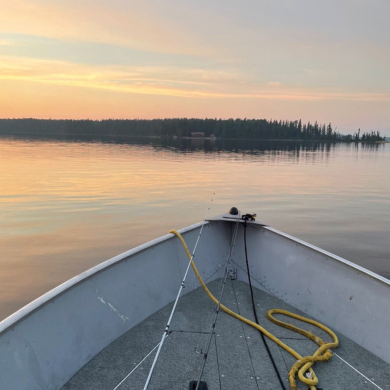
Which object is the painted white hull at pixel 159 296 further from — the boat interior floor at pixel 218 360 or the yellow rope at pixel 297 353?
the yellow rope at pixel 297 353

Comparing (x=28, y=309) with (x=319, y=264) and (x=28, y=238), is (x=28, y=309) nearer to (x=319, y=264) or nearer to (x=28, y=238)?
(x=319, y=264)

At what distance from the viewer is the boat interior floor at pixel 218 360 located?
11.4 ft

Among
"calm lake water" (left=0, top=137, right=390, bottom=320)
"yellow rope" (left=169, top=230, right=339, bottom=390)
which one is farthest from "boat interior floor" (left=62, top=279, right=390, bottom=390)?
"calm lake water" (left=0, top=137, right=390, bottom=320)

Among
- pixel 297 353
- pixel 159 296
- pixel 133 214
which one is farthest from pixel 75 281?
pixel 133 214

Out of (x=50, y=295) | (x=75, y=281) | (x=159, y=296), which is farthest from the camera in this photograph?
(x=159, y=296)

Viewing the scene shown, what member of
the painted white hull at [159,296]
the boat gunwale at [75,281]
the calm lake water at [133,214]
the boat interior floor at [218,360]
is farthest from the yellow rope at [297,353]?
the calm lake water at [133,214]

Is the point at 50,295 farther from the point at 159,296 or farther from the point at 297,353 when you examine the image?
the point at 297,353

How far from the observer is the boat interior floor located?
347 centimetres

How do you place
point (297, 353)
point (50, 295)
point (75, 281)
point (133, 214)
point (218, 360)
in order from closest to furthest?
1. point (50, 295)
2. point (75, 281)
3. point (218, 360)
4. point (297, 353)
5. point (133, 214)

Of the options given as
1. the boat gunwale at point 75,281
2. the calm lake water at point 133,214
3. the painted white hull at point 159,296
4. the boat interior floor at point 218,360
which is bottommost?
the calm lake water at point 133,214

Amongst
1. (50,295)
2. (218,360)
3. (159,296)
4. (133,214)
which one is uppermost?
(50,295)

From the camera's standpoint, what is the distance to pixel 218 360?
385 cm

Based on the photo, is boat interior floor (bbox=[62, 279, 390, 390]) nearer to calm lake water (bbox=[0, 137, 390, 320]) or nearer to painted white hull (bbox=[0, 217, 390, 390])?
painted white hull (bbox=[0, 217, 390, 390])

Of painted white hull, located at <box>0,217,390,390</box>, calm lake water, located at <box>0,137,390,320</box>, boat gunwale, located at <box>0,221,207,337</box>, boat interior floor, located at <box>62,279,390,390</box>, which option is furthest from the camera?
calm lake water, located at <box>0,137,390,320</box>
